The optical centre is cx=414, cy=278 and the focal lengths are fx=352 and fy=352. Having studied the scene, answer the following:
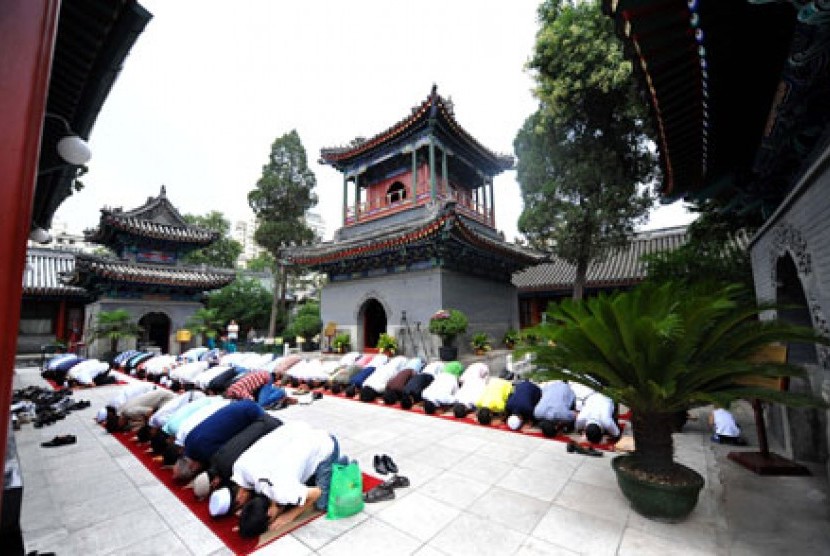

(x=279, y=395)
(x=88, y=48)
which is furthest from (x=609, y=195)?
(x=88, y=48)

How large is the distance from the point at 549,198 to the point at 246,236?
343 ft

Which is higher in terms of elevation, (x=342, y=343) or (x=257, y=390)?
(x=342, y=343)

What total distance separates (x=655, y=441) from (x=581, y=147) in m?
11.5

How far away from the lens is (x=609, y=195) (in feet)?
38.3

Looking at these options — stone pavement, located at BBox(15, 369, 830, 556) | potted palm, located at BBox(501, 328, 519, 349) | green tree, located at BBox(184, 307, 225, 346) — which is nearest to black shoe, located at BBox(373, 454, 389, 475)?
stone pavement, located at BBox(15, 369, 830, 556)

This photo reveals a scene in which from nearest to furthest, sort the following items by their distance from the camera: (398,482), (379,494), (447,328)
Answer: (379,494), (398,482), (447,328)

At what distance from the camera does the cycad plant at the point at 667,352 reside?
3.22m

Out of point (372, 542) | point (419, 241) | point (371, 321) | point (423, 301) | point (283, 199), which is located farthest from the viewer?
point (283, 199)

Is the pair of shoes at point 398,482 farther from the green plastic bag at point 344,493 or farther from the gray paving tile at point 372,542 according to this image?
the gray paving tile at point 372,542

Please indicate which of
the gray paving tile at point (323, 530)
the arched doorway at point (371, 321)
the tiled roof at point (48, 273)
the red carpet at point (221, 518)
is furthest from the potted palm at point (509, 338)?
the tiled roof at point (48, 273)

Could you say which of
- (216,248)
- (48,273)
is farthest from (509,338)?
(216,248)

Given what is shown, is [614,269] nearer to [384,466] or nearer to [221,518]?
[384,466]

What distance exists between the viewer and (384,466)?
179 inches

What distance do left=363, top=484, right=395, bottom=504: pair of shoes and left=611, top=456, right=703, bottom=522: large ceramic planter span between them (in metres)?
2.44
